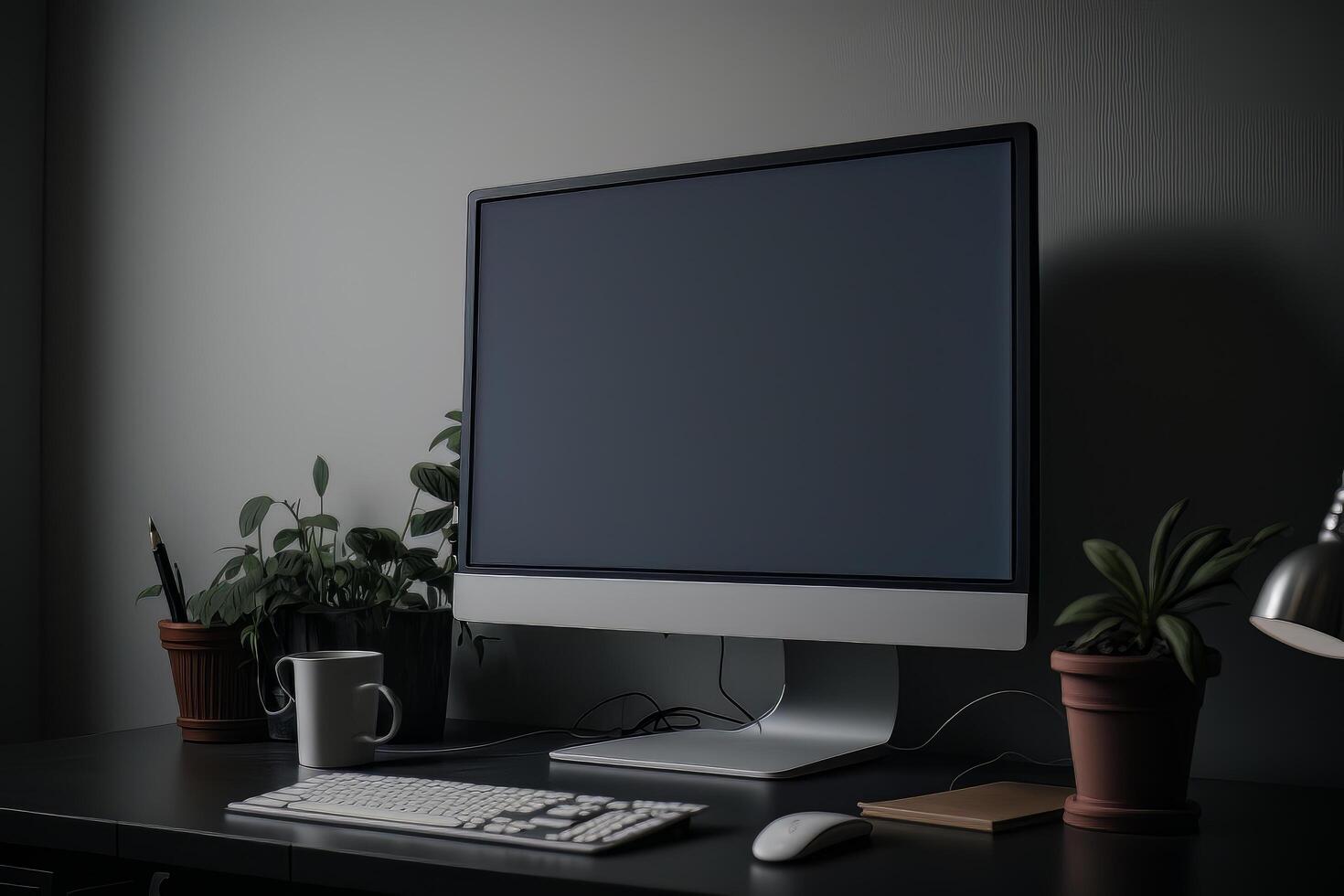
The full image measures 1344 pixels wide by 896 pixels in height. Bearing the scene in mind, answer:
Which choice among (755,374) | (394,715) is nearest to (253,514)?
(394,715)

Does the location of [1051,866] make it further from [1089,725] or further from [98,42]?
[98,42]

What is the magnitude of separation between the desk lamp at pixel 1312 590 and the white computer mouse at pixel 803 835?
341 mm

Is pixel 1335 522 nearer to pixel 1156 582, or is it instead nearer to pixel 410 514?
pixel 1156 582

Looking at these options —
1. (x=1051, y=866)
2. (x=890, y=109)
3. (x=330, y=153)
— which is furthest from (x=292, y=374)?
(x=1051, y=866)

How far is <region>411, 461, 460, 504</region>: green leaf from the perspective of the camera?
150 cm

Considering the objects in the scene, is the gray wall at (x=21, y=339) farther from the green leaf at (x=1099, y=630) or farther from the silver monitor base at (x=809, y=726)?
the green leaf at (x=1099, y=630)

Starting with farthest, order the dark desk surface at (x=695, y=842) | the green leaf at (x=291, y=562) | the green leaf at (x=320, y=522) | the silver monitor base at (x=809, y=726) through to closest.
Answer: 1. the green leaf at (x=320, y=522)
2. the green leaf at (x=291, y=562)
3. the silver monitor base at (x=809, y=726)
4. the dark desk surface at (x=695, y=842)

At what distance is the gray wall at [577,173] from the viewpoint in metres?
1.21

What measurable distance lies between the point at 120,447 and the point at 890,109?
4.32ft

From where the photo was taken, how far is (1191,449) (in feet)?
4.07

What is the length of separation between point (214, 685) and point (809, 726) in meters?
0.71

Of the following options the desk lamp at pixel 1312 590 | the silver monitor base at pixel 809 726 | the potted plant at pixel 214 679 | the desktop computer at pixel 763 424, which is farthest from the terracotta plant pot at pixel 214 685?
the desk lamp at pixel 1312 590

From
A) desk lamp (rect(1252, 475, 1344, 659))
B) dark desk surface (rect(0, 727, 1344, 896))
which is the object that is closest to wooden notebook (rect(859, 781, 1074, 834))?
dark desk surface (rect(0, 727, 1344, 896))

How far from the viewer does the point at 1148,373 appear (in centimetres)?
126
